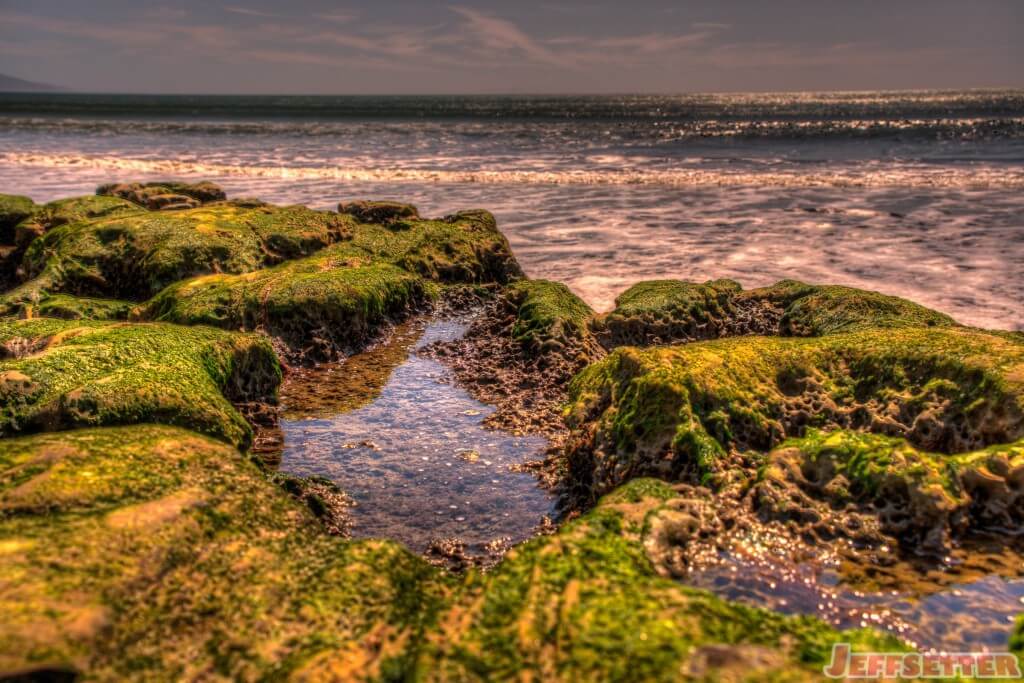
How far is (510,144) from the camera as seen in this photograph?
4647 centimetres

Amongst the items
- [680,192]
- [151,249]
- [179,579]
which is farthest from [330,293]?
[680,192]

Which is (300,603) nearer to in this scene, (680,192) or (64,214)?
(64,214)

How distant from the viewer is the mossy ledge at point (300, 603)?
2723 millimetres

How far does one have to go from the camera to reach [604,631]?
284cm

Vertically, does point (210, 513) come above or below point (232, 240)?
below

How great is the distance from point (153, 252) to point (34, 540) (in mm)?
7554

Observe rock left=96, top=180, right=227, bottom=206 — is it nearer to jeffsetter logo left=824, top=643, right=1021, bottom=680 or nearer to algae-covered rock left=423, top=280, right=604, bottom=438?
algae-covered rock left=423, top=280, right=604, bottom=438

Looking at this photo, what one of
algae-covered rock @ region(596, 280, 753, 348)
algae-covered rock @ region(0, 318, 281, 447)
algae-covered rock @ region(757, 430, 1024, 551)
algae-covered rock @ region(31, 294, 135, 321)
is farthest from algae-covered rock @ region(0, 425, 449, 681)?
algae-covered rock @ region(596, 280, 753, 348)

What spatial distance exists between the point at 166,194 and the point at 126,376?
10.5 metres

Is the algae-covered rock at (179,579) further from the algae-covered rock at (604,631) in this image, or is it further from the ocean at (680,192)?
the ocean at (680,192)

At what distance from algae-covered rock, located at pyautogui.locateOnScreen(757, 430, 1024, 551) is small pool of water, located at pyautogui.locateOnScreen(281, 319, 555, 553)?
1770 millimetres

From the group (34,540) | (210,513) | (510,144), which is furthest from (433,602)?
(510,144)

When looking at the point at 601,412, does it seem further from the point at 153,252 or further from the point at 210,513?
the point at 153,252

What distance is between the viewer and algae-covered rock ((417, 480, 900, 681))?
265 centimetres
